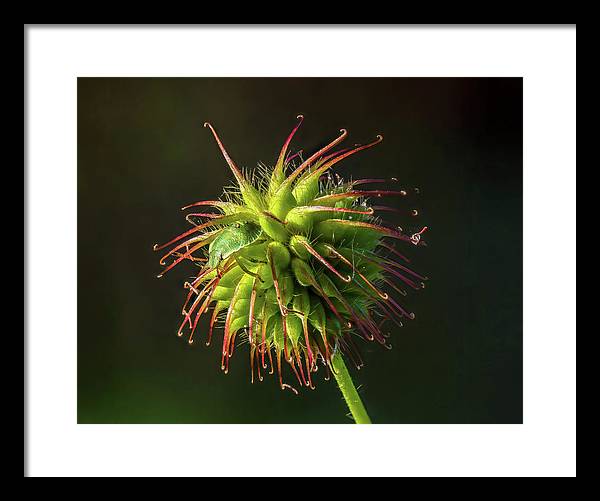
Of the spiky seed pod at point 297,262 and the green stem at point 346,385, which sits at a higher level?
the spiky seed pod at point 297,262

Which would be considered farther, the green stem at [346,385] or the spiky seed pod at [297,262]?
the green stem at [346,385]

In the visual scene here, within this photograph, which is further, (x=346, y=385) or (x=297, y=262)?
(x=346, y=385)

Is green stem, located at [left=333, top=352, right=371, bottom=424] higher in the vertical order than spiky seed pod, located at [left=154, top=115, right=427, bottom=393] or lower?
lower

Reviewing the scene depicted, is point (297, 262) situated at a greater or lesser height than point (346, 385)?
greater

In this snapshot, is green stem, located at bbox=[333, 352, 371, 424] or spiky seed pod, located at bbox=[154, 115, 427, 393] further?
green stem, located at bbox=[333, 352, 371, 424]
